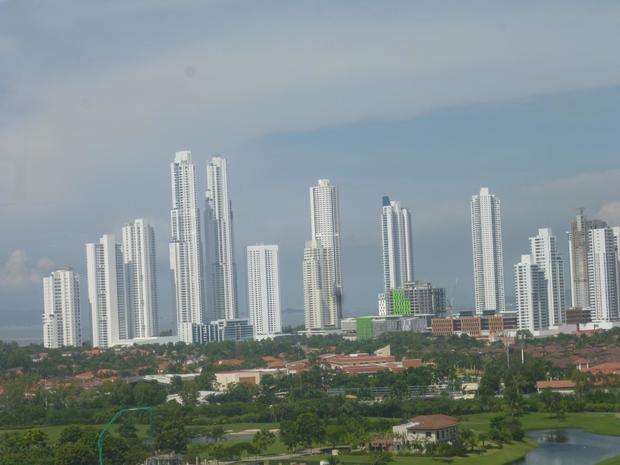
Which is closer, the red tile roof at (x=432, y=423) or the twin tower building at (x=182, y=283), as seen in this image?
the red tile roof at (x=432, y=423)

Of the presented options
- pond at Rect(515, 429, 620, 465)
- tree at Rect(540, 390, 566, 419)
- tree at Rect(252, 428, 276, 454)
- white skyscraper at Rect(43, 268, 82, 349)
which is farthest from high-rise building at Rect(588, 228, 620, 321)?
tree at Rect(252, 428, 276, 454)

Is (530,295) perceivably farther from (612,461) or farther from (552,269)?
(612,461)

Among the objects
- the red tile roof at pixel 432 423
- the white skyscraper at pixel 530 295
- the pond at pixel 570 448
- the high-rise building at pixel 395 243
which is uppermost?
the high-rise building at pixel 395 243

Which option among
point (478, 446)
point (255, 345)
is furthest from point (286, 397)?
point (255, 345)

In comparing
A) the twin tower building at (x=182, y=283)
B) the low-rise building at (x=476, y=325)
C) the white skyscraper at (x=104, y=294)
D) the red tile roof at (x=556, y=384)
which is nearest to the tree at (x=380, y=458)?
the red tile roof at (x=556, y=384)

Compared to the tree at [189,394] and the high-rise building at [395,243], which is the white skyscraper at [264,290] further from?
the tree at [189,394]

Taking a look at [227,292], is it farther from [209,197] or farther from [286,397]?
[286,397]
